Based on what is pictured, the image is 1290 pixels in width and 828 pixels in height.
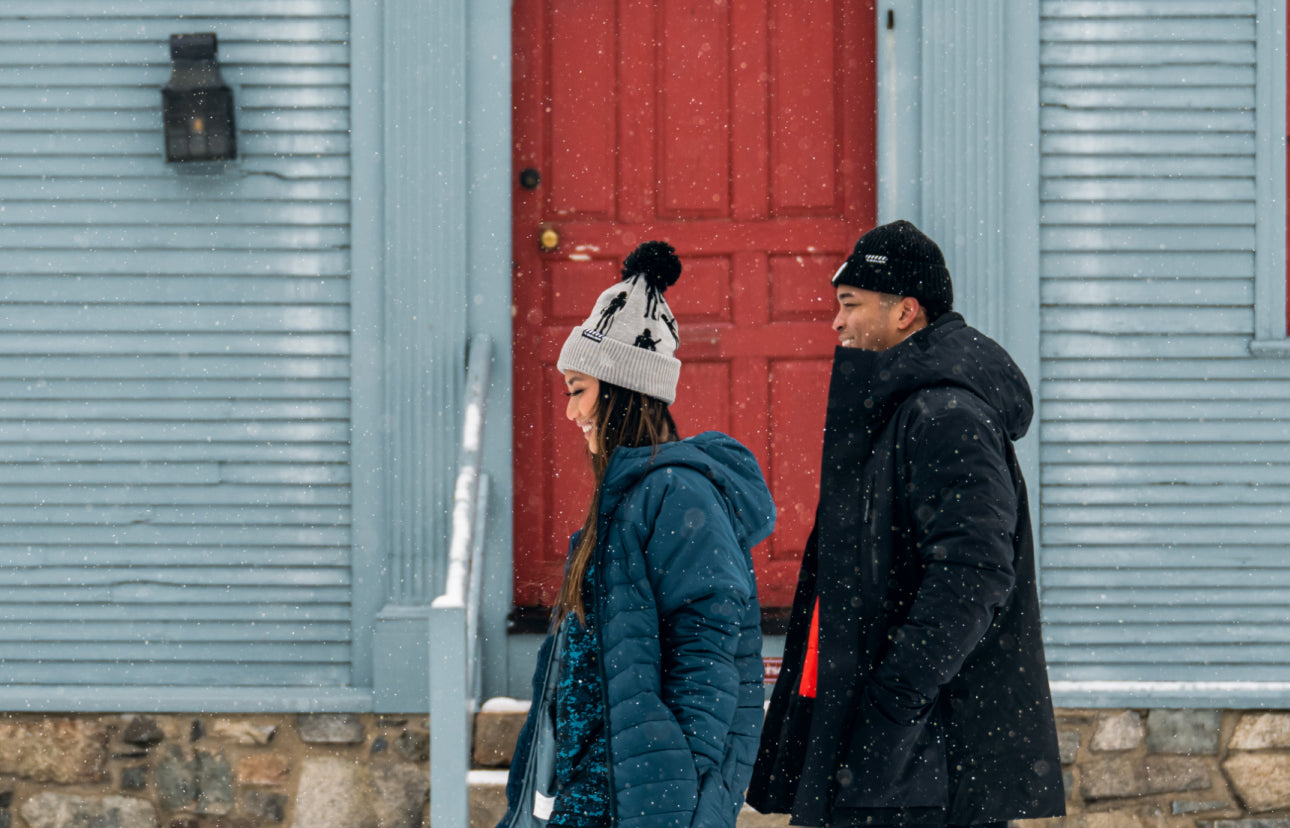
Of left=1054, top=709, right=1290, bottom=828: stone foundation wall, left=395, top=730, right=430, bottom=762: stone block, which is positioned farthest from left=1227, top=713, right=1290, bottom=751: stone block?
left=395, top=730, right=430, bottom=762: stone block

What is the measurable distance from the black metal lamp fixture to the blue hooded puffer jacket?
288 cm

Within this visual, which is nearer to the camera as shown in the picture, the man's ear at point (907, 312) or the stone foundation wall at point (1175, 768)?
the man's ear at point (907, 312)

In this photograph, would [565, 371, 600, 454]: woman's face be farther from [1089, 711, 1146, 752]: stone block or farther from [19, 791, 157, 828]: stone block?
[19, 791, 157, 828]: stone block

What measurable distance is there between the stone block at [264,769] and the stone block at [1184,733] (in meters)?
3.14

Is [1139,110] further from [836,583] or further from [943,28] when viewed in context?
[836,583]

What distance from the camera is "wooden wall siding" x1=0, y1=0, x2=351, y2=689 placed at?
4512mm

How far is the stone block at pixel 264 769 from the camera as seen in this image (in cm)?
446

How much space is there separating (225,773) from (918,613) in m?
3.17

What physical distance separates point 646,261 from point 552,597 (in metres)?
2.46

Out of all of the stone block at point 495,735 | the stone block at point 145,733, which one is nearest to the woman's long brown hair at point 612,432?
the stone block at point 495,735

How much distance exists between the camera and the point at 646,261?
2338mm

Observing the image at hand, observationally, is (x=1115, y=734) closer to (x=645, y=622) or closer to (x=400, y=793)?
(x=400, y=793)

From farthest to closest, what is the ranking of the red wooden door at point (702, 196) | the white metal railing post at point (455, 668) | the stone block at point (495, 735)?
the red wooden door at point (702, 196), the stone block at point (495, 735), the white metal railing post at point (455, 668)

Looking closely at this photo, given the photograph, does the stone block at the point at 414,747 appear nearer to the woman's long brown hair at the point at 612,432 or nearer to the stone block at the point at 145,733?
the stone block at the point at 145,733
